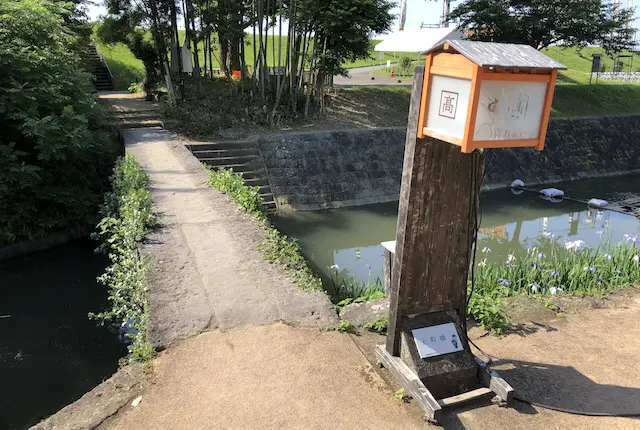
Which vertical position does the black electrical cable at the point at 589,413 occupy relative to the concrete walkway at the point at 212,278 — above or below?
below

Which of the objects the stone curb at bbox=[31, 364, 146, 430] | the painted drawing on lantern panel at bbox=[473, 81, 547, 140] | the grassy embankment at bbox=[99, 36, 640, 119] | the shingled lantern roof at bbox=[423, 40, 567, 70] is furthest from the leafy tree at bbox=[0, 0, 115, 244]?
the grassy embankment at bbox=[99, 36, 640, 119]

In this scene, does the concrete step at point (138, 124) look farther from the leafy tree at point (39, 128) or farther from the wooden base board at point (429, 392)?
the wooden base board at point (429, 392)

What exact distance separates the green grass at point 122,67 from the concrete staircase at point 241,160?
24.1 feet

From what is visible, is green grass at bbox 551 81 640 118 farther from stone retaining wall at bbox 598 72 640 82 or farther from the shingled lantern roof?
the shingled lantern roof

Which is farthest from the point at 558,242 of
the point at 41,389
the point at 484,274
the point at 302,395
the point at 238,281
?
the point at 41,389

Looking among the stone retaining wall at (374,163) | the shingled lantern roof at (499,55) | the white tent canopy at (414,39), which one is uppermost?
the white tent canopy at (414,39)

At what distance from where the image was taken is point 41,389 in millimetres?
4363

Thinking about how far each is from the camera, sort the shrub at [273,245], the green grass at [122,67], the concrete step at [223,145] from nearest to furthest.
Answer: the shrub at [273,245], the concrete step at [223,145], the green grass at [122,67]

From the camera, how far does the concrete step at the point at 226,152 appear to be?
33.2ft

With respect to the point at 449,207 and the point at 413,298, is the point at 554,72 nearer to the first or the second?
the point at 449,207

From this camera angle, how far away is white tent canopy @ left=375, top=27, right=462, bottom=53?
1617 cm

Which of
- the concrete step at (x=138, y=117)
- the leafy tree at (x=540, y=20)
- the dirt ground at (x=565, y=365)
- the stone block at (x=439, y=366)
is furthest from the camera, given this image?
the leafy tree at (x=540, y=20)

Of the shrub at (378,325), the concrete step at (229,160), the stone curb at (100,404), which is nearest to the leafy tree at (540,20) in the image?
the concrete step at (229,160)

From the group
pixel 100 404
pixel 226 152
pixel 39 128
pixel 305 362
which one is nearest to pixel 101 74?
pixel 226 152
